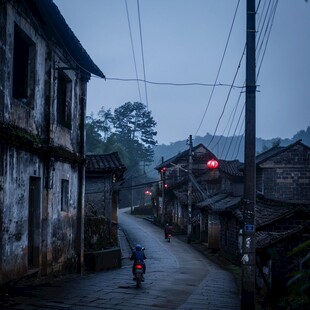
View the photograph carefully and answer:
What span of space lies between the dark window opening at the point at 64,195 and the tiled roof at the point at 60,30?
14.6 ft

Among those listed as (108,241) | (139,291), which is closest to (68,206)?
(139,291)

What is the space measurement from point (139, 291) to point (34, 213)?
395 centimetres

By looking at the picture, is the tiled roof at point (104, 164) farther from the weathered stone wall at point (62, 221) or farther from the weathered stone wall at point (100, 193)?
the weathered stone wall at point (62, 221)

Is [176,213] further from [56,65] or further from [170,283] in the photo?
[56,65]

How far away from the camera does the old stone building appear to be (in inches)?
364

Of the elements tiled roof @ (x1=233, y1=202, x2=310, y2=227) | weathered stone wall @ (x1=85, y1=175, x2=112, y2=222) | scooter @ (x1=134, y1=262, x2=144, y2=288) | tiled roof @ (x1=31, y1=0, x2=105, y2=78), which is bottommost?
scooter @ (x1=134, y1=262, x2=144, y2=288)

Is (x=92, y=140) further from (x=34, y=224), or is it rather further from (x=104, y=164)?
(x=34, y=224)

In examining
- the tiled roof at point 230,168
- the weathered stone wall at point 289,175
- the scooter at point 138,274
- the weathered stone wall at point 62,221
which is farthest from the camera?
the tiled roof at point 230,168

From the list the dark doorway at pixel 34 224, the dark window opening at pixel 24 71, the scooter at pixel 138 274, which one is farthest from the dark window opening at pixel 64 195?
the dark window opening at pixel 24 71

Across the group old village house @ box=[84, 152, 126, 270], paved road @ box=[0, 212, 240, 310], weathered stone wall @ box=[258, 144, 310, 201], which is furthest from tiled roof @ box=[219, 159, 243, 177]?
paved road @ box=[0, 212, 240, 310]

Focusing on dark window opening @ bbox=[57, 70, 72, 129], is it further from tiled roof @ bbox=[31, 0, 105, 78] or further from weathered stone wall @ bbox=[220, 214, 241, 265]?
weathered stone wall @ bbox=[220, 214, 241, 265]

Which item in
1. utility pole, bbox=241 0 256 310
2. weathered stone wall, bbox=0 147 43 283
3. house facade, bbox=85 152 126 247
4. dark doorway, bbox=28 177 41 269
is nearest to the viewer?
weathered stone wall, bbox=0 147 43 283

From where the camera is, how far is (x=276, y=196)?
2975 cm

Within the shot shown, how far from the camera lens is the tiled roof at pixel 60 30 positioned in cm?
1019
